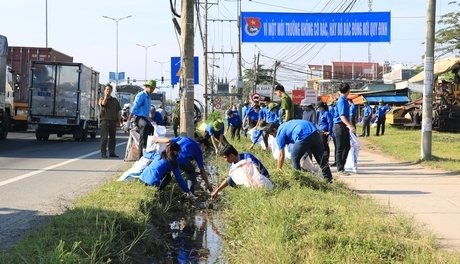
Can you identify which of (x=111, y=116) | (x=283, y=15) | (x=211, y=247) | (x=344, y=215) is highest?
(x=283, y=15)

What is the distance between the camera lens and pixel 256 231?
20.9 feet

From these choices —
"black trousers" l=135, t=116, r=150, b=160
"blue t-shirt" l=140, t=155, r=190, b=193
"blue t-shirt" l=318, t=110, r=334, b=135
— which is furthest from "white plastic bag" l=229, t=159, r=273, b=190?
"blue t-shirt" l=318, t=110, r=334, b=135

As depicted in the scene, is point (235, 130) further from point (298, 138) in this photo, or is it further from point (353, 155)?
point (298, 138)

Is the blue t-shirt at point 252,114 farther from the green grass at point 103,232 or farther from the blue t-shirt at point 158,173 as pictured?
the green grass at point 103,232

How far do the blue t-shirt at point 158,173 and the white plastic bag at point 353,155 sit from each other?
4.94m

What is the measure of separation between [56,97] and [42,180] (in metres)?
12.1

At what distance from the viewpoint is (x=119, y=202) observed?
304 inches

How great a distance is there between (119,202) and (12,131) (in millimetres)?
25049

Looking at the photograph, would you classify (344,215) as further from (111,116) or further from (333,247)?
(111,116)

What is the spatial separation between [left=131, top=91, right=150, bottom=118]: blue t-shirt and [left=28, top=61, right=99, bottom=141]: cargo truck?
1063 centimetres

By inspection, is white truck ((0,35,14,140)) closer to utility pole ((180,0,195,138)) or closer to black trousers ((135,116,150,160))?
black trousers ((135,116,150,160))

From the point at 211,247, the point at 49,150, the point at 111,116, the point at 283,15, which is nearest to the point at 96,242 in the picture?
the point at 211,247

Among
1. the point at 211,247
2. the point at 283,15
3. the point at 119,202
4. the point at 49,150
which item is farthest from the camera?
the point at 283,15

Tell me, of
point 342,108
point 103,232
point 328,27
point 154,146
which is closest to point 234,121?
point 328,27
